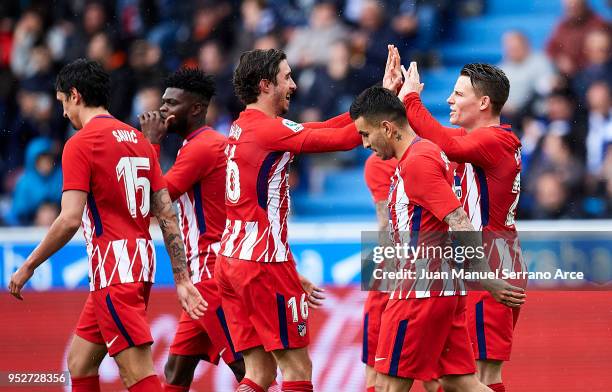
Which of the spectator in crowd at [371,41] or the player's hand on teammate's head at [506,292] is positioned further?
the spectator in crowd at [371,41]

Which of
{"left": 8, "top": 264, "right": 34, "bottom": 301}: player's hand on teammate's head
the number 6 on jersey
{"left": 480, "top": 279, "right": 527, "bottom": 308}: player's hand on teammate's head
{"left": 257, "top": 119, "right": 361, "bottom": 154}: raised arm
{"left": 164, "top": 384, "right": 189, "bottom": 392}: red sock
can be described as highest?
{"left": 257, "top": 119, "right": 361, "bottom": 154}: raised arm

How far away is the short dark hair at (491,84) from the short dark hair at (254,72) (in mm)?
1119

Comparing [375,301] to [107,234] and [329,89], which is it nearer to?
[107,234]

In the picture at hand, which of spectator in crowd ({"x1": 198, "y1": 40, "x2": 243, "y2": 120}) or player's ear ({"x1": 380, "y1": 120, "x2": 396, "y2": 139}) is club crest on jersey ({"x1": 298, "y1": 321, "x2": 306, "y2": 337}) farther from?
spectator in crowd ({"x1": 198, "y1": 40, "x2": 243, "y2": 120})

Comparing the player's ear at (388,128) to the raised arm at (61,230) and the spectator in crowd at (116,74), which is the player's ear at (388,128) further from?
the spectator in crowd at (116,74)

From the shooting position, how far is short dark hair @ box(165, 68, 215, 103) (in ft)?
22.9

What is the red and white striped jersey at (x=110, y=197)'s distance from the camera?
→ 5.68 metres

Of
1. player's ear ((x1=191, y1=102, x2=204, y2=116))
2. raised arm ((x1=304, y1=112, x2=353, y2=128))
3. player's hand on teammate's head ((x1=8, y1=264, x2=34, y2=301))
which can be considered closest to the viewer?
player's hand on teammate's head ((x1=8, y1=264, x2=34, y2=301))

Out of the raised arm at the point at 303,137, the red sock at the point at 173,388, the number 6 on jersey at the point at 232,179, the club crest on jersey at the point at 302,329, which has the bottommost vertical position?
the red sock at the point at 173,388

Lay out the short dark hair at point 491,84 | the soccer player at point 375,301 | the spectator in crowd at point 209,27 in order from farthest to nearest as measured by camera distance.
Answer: the spectator in crowd at point 209,27, the soccer player at point 375,301, the short dark hair at point 491,84

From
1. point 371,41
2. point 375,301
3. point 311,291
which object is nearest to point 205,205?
point 311,291

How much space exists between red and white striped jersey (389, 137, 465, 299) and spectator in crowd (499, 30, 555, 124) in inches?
218

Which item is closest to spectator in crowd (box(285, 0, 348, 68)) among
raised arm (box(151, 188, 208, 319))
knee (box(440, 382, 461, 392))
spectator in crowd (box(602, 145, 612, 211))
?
spectator in crowd (box(602, 145, 612, 211))

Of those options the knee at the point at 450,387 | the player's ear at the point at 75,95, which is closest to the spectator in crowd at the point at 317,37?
the player's ear at the point at 75,95
